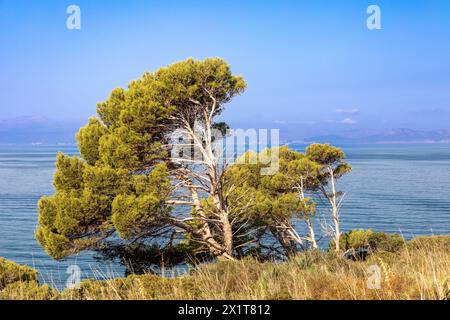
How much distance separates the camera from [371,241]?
20.0 meters

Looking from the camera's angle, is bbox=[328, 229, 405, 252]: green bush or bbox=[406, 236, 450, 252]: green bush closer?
bbox=[406, 236, 450, 252]: green bush

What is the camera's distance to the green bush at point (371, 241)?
1917cm

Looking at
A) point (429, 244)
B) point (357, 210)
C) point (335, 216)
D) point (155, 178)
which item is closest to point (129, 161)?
point (155, 178)

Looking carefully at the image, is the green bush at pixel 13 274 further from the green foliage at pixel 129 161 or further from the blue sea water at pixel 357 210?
the blue sea water at pixel 357 210

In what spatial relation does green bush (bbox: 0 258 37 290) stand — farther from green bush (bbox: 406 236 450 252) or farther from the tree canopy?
green bush (bbox: 406 236 450 252)

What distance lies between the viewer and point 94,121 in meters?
16.5

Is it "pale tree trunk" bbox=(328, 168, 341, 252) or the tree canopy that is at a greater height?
the tree canopy

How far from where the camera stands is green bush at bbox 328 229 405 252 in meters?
19.2

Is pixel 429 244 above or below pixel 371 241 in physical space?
above

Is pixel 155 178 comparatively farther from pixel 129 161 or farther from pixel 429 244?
pixel 429 244

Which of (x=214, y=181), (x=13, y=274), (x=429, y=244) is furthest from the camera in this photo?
(x=214, y=181)

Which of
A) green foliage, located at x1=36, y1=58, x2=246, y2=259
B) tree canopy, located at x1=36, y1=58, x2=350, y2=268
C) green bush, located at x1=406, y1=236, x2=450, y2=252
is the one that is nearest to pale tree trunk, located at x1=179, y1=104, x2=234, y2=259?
tree canopy, located at x1=36, y1=58, x2=350, y2=268

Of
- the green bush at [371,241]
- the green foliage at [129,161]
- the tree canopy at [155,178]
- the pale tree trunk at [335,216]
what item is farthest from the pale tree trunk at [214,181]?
the green bush at [371,241]
